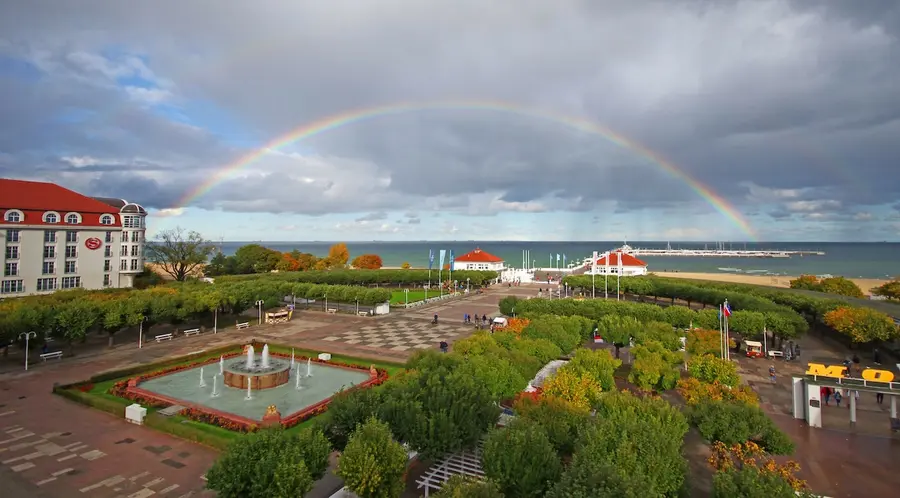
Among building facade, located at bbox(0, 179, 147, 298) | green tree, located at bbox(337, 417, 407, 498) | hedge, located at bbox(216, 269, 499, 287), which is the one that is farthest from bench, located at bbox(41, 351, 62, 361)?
hedge, located at bbox(216, 269, 499, 287)

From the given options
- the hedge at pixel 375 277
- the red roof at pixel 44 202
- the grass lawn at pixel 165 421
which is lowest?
the grass lawn at pixel 165 421

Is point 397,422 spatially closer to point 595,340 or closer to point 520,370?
point 520,370

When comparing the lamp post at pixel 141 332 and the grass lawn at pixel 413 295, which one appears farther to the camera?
the grass lawn at pixel 413 295

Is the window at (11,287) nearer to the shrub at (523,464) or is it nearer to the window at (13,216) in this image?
the window at (13,216)

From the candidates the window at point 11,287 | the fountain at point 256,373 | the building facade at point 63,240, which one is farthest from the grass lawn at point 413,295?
the window at point 11,287

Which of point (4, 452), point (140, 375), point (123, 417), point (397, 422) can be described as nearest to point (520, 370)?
point (397, 422)

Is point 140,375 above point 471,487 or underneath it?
underneath

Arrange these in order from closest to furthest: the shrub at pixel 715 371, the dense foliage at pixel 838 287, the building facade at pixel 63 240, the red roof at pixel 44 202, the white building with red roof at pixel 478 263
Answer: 1. the shrub at pixel 715 371
2. the building facade at pixel 63 240
3. the red roof at pixel 44 202
4. the dense foliage at pixel 838 287
5. the white building with red roof at pixel 478 263
